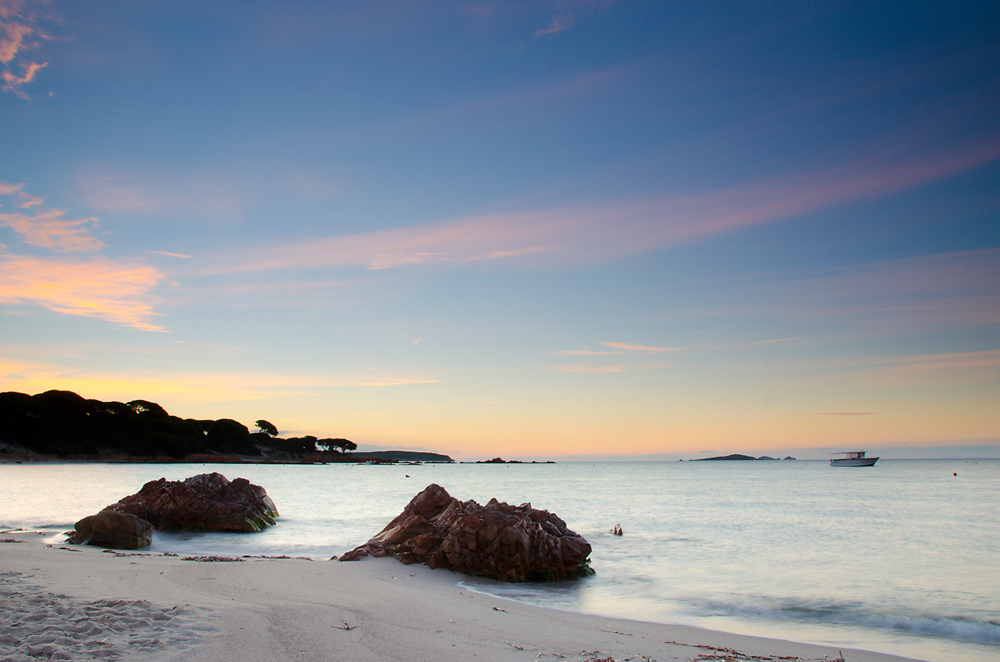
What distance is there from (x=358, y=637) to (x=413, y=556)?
708cm

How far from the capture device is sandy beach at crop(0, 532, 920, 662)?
557cm

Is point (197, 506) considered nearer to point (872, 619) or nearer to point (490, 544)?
point (490, 544)

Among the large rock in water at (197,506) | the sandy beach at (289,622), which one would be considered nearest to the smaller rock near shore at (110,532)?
the sandy beach at (289,622)

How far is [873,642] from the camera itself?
31.9 ft

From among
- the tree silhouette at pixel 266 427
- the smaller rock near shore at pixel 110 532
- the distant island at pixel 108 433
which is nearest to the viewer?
the smaller rock near shore at pixel 110 532

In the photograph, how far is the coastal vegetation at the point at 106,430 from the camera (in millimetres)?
91188

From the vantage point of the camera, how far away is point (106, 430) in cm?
10550

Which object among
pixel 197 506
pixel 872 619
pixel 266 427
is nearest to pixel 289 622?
pixel 872 619

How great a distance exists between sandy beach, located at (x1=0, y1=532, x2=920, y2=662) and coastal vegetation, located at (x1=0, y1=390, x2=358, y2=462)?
4069 inches

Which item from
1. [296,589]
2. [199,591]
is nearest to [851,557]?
[296,589]

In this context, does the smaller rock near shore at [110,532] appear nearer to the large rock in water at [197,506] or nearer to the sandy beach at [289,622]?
the sandy beach at [289,622]

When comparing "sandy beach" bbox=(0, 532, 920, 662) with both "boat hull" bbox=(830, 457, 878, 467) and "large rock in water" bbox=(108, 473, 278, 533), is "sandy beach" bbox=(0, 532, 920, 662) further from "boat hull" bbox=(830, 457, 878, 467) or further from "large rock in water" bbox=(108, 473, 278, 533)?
"boat hull" bbox=(830, 457, 878, 467)

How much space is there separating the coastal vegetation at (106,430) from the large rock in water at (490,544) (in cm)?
10293

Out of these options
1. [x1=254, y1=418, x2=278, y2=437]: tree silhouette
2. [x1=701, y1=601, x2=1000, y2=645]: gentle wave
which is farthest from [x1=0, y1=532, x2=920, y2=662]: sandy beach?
[x1=254, y1=418, x2=278, y2=437]: tree silhouette
